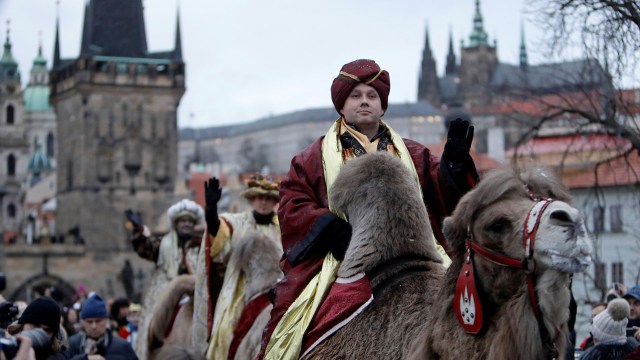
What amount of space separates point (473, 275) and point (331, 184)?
5.22ft

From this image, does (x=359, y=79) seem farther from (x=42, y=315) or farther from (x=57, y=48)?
(x=57, y=48)

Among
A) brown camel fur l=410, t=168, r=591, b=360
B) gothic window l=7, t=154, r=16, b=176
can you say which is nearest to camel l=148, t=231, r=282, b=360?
brown camel fur l=410, t=168, r=591, b=360

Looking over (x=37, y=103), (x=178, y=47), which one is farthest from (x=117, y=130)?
(x=37, y=103)

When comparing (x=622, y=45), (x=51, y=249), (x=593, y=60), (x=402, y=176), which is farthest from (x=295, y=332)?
(x=51, y=249)

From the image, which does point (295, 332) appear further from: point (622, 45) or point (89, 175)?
point (89, 175)

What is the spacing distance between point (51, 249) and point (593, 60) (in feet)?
267

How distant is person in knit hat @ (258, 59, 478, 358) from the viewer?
6332 mm

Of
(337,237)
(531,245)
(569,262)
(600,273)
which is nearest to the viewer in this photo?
(569,262)

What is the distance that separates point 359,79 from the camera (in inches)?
276

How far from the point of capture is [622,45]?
15.5m

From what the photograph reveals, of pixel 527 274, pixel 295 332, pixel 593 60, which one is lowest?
pixel 295 332

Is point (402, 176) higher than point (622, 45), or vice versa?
point (622, 45)

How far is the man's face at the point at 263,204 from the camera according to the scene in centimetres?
1115

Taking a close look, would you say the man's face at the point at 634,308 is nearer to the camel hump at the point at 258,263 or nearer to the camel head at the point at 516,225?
the camel hump at the point at 258,263
